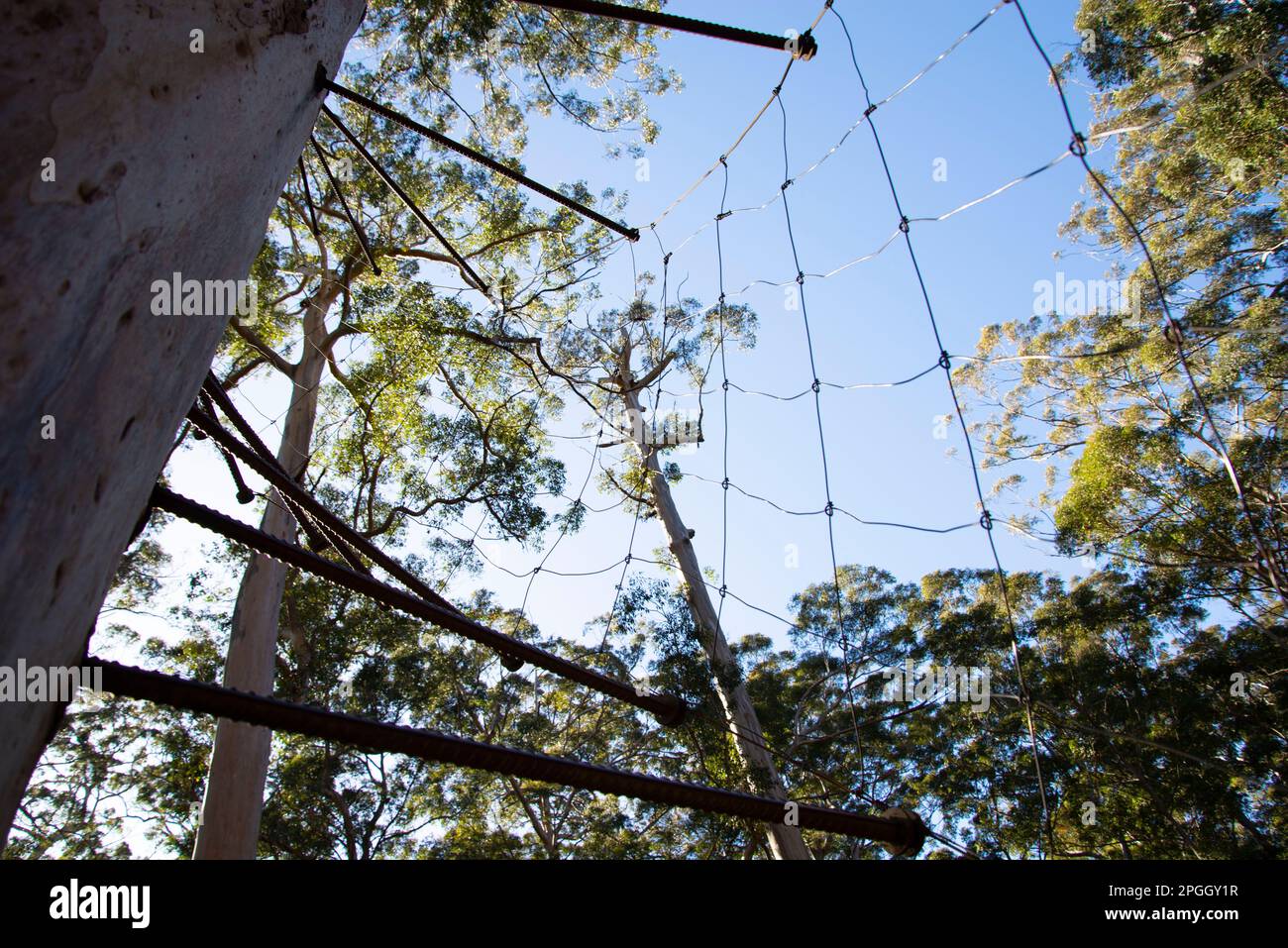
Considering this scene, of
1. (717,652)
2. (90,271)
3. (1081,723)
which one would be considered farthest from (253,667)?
(1081,723)

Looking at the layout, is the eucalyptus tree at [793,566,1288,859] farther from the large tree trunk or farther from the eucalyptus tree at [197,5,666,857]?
the large tree trunk

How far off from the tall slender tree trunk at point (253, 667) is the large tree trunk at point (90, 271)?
242 centimetres

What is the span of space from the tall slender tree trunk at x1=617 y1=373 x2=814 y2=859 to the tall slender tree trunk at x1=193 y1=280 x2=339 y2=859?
2.37 metres

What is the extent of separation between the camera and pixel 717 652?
543 cm

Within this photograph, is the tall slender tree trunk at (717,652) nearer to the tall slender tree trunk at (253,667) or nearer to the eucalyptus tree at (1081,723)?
the eucalyptus tree at (1081,723)

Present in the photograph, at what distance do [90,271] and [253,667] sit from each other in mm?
4216

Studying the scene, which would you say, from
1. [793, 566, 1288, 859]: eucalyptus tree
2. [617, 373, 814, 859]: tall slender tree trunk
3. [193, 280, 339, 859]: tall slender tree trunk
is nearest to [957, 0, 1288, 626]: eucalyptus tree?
[793, 566, 1288, 859]: eucalyptus tree

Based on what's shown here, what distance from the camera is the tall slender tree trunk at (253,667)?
3504mm

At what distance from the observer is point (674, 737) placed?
597 centimetres

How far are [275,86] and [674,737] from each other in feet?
19.1

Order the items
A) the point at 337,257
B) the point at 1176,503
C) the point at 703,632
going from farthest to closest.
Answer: the point at 1176,503 → the point at 337,257 → the point at 703,632

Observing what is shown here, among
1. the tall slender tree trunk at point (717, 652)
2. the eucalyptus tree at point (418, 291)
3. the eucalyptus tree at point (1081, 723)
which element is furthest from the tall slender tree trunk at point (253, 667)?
the eucalyptus tree at point (1081, 723)
